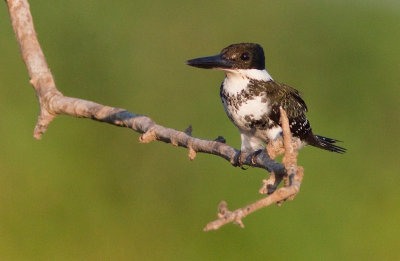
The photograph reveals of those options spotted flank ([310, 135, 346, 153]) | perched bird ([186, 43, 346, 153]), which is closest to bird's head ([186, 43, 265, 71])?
perched bird ([186, 43, 346, 153])

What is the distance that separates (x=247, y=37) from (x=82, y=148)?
258 cm

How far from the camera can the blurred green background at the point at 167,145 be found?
654cm

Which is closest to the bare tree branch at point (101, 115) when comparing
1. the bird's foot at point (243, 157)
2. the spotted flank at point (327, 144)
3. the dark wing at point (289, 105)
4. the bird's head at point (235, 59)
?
the bird's foot at point (243, 157)

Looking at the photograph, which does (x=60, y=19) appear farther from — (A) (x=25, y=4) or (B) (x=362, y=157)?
(A) (x=25, y=4)

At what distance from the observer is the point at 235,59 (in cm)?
498

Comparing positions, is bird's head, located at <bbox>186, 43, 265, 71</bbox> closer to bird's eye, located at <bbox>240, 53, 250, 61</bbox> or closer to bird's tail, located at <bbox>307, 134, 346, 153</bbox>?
bird's eye, located at <bbox>240, 53, 250, 61</bbox>

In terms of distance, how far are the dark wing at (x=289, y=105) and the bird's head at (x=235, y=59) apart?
0.50ft

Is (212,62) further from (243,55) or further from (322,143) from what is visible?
(322,143)

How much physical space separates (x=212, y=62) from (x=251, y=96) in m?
0.30

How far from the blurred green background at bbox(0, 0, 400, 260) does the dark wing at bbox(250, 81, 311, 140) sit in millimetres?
1384

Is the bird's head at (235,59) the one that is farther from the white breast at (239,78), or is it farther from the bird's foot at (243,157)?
the bird's foot at (243,157)

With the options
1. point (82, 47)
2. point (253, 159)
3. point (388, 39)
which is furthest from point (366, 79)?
point (253, 159)

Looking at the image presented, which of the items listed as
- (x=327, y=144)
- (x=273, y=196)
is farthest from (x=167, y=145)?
(x=273, y=196)

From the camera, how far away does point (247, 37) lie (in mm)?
8820
